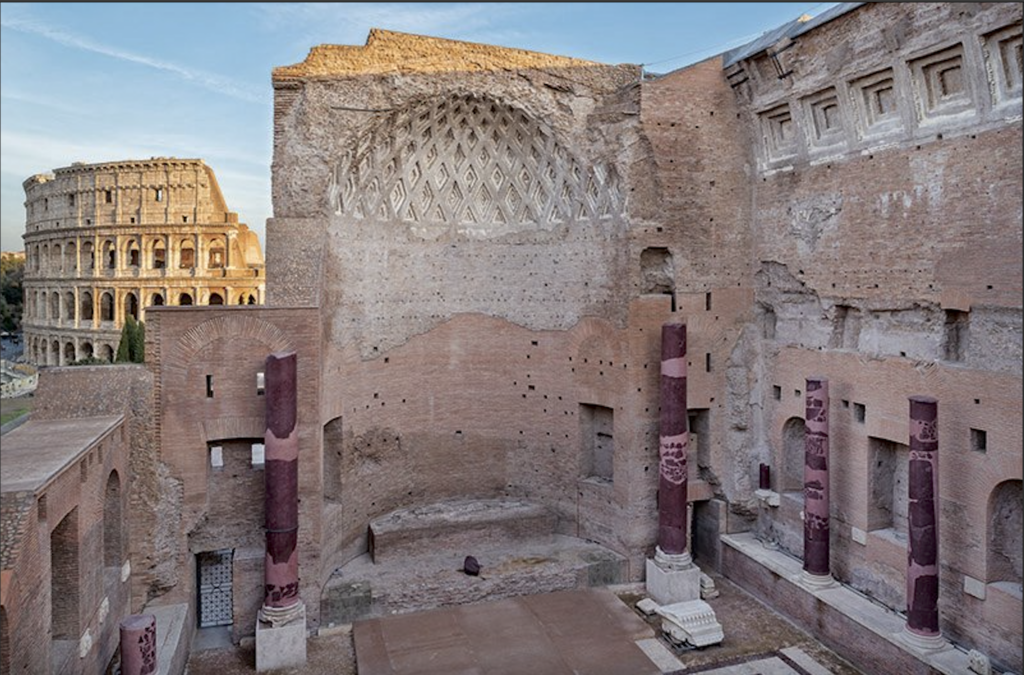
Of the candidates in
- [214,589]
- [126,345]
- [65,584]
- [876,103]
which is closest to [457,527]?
[214,589]

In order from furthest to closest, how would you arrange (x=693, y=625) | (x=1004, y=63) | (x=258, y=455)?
(x=258, y=455), (x=693, y=625), (x=1004, y=63)

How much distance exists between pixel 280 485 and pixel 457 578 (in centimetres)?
384

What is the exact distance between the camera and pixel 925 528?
380 inches

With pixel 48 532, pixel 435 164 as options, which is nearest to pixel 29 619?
pixel 48 532

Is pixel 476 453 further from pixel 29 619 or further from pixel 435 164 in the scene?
pixel 29 619

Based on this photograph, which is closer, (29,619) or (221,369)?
(29,619)

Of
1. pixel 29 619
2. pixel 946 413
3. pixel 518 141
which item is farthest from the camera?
pixel 518 141

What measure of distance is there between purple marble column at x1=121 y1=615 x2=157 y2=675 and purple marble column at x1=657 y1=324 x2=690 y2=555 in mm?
8304

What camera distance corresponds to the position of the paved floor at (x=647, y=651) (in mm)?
10461

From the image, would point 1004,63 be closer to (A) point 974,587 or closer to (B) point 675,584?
(A) point 974,587

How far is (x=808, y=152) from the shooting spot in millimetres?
12320

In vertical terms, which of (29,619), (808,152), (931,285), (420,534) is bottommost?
(420,534)

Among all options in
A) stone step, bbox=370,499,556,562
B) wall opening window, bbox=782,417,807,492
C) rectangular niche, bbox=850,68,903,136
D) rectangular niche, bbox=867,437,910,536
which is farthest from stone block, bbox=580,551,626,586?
rectangular niche, bbox=850,68,903,136

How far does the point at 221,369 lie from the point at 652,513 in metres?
8.16
